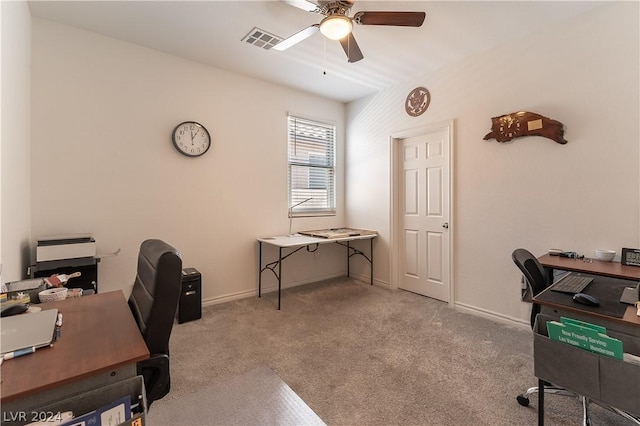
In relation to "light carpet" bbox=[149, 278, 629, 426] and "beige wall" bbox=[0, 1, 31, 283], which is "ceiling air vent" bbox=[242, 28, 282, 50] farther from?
"light carpet" bbox=[149, 278, 629, 426]

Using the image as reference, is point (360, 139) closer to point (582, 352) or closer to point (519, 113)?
point (519, 113)

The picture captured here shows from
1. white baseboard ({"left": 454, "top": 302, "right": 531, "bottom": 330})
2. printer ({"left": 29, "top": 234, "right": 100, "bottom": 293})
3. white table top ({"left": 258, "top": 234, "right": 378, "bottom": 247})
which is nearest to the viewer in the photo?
printer ({"left": 29, "top": 234, "right": 100, "bottom": 293})

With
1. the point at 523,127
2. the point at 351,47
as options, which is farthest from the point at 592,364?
the point at 351,47

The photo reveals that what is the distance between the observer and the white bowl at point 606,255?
2.28 m

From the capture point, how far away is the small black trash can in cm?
294

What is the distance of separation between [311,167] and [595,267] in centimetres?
328

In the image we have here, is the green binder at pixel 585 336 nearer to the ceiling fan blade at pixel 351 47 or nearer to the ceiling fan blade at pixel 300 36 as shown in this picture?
the ceiling fan blade at pixel 351 47

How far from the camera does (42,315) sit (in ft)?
3.85

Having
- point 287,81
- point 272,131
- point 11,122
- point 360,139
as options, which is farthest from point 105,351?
point 360,139

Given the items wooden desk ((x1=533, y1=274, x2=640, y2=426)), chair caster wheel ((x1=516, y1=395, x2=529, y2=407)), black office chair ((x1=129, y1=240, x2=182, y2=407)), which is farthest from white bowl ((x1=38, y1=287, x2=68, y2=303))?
chair caster wheel ((x1=516, y1=395, x2=529, y2=407))

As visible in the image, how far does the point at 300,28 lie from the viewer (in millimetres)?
2674

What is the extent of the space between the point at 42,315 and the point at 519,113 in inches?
145

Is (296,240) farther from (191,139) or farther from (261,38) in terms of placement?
(261,38)

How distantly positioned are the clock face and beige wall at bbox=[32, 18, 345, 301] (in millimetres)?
68
